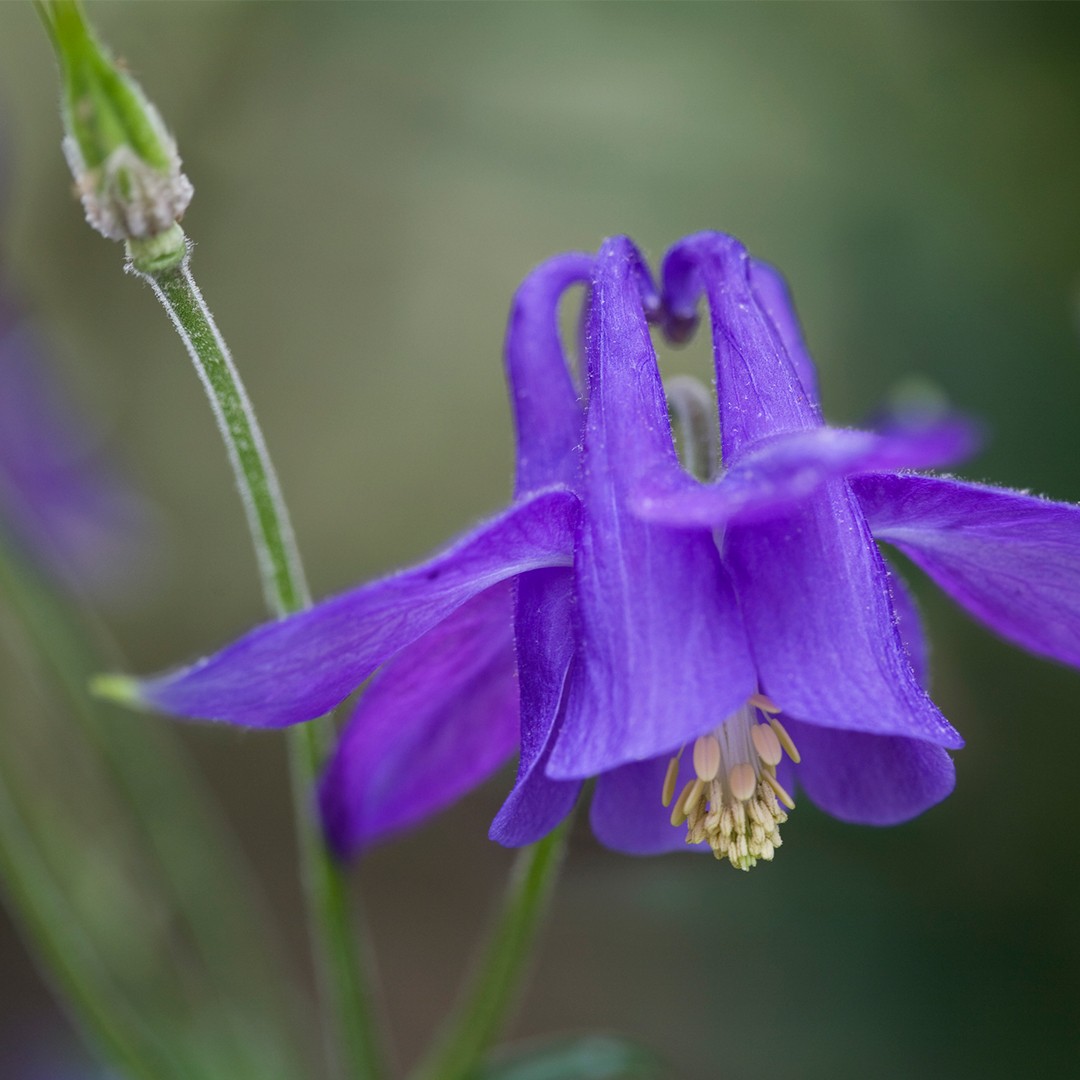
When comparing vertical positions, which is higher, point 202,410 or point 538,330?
point 202,410

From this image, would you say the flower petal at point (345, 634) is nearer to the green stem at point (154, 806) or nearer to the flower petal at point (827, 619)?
the flower petal at point (827, 619)

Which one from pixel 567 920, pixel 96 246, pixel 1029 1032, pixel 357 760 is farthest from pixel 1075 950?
pixel 96 246

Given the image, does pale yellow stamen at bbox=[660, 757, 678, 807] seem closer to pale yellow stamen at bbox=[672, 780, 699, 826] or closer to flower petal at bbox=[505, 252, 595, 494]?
pale yellow stamen at bbox=[672, 780, 699, 826]

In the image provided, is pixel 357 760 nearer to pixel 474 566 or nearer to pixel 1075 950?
pixel 474 566

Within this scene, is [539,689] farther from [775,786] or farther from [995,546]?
[995,546]

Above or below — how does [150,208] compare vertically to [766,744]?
above

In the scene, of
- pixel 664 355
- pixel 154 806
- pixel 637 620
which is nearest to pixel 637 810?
pixel 637 620

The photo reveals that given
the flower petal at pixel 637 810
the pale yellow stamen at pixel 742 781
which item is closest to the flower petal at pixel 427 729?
the flower petal at pixel 637 810
